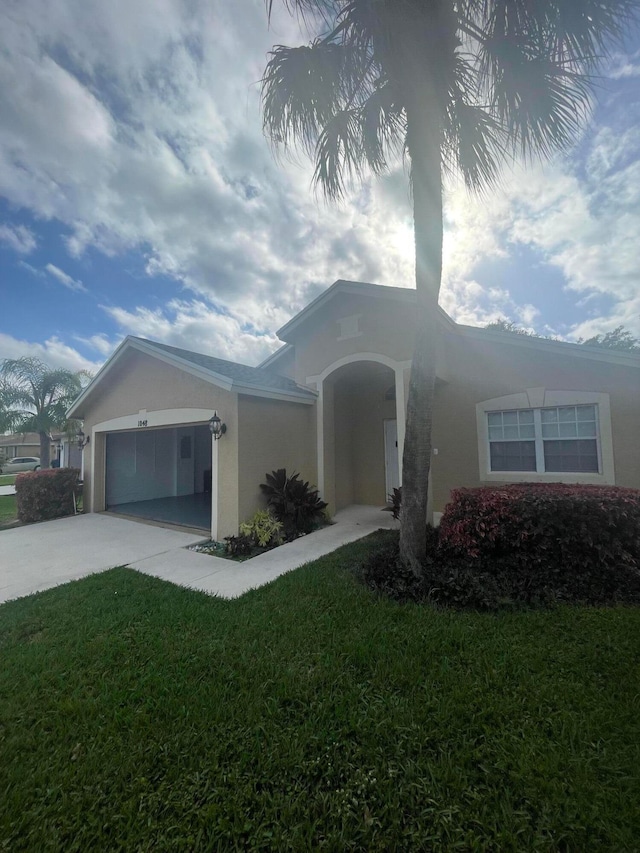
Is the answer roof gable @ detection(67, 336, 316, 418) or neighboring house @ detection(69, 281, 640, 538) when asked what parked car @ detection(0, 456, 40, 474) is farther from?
roof gable @ detection(67, 336, 316, 418)

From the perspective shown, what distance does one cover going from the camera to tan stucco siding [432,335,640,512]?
270 inches

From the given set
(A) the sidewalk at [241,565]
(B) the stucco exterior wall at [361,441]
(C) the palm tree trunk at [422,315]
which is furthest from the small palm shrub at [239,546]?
(B) the stucco exterior wall at [361,441]

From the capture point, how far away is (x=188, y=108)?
7.61m

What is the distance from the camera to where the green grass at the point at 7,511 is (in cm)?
1122

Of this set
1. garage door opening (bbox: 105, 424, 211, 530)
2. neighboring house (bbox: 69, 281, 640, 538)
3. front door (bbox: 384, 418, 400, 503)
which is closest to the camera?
neighboring house (bbox: 69, 281, 640, 538)

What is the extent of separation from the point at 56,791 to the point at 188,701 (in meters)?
0.89

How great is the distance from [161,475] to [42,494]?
13.1ft

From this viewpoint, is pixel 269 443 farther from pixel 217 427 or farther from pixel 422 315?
pixel 422 315

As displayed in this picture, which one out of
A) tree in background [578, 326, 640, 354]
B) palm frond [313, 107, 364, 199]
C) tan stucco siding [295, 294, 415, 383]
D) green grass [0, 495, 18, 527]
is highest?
tree in background [578, 326, 640, 354]

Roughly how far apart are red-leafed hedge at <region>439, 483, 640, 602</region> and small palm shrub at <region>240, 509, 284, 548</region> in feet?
12.0

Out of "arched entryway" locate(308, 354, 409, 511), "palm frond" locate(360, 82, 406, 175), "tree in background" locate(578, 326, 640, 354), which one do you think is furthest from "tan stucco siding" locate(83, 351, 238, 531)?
"tree in background" locate(578, 326, 640, 354)

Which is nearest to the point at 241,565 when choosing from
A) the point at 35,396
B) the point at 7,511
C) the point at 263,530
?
the point at 263,530

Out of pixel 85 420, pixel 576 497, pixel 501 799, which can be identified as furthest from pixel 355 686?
pixel 85 420

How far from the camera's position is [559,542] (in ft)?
16.2
